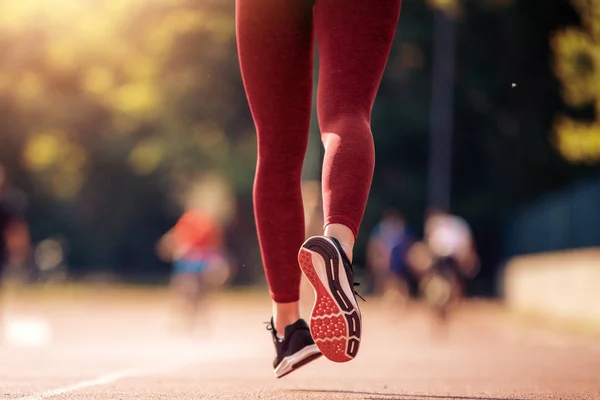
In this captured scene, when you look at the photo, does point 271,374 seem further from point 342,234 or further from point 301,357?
point 342,234

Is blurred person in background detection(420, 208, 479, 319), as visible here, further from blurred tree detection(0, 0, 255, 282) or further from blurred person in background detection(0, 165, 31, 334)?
blurred tree detection(0, 0, 255, 282)

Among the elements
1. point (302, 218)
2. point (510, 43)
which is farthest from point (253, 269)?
point (302, 218)

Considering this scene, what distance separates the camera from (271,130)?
4527 mm

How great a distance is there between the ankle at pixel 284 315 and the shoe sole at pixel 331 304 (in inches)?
25.6

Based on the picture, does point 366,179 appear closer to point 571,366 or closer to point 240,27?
point 240,27

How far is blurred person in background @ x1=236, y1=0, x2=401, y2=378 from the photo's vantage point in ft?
12.9

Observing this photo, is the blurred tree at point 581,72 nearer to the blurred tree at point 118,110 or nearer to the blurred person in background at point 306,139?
the blurred person in background at point 306,139

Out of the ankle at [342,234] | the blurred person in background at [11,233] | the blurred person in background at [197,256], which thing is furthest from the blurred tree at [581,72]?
the ankle at [342,234]

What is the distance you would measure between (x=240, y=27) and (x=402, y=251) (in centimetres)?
2172

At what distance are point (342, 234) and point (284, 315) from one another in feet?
2.21

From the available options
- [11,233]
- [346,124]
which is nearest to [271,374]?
[346,124]

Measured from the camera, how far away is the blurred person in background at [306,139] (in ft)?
12.9

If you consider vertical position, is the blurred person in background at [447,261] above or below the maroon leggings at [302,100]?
above

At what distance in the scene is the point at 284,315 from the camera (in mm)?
4613
